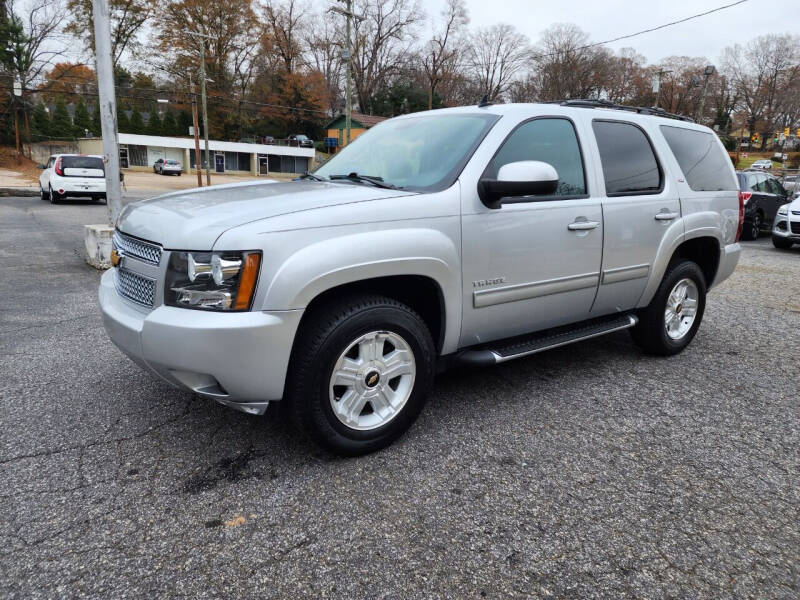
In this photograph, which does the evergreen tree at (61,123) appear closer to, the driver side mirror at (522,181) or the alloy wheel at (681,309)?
the alloy wheel at (681,309)

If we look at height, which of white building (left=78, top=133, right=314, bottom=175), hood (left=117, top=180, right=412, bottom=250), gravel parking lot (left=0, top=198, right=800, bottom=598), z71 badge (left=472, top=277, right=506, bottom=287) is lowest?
gravel parking lot (left=0, top=198, right=800, bottom=598)

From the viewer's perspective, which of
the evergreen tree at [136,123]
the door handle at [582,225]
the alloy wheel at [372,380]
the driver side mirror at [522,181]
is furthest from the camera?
the evergreen tree at [136,123]

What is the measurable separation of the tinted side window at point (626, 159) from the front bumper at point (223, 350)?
2.48m

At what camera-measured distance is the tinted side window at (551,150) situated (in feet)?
10.9

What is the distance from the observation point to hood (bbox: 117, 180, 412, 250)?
2520 mm

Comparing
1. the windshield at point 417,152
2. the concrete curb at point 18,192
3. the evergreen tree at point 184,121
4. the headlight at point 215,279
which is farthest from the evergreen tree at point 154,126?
the headlight at point 215,279

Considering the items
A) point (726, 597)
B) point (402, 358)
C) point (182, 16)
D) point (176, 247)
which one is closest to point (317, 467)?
point (402, 358)

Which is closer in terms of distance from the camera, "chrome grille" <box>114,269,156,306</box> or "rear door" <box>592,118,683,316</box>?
"chrome grille" <box>114,269,156,306</box>

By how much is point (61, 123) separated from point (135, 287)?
6189 centimetres

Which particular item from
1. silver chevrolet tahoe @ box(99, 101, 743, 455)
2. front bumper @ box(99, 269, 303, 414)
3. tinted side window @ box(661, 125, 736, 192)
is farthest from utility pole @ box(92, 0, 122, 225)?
tinted side window @ box(661, 125, 736, 192)

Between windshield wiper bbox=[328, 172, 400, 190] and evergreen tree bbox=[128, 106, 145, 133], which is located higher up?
evergreen tree bbox=[128, 106, 145, 133]

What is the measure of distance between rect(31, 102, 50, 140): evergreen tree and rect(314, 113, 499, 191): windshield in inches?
2318

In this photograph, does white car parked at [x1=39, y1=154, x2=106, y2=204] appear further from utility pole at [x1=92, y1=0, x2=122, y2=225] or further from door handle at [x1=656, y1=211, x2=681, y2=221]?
door handle at [x1=656, y1=211, x2=681, y2=221]

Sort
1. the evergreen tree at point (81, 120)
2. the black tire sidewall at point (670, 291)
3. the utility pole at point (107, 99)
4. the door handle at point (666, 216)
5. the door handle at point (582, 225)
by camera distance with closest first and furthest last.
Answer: the door handle at point (582, 225) → the door handle at point (666, 216) → the black tire sidewall at point (670, 291) → the utility pole at point (107, 99) → the evergreen tree at point (81, 120)
